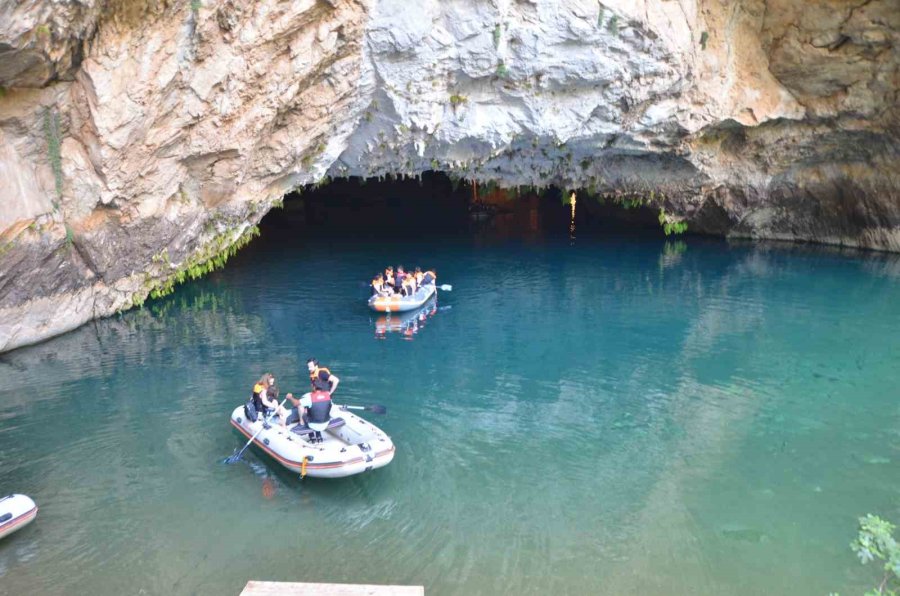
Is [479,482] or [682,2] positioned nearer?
[479,482]

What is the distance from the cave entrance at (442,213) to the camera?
99.2 feet

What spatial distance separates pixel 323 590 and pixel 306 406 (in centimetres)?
396

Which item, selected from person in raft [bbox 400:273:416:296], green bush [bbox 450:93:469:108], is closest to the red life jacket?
person in raft [bbox 400:273:416:296]

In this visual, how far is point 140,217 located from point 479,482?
36.3 ft

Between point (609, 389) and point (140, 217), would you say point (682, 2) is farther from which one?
point (140, 217)

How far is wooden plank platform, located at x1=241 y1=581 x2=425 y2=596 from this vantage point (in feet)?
20.6

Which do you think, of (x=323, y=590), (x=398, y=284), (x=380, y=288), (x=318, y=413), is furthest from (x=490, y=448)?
(x=398, y=284)

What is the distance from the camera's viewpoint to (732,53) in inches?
774

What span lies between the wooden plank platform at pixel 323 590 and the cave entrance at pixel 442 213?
65.9 feet

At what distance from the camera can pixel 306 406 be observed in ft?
32.9

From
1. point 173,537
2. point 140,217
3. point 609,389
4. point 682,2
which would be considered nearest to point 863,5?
point 682,2

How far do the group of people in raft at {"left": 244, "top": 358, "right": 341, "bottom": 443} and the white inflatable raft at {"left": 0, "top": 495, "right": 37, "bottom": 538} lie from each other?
3032mm

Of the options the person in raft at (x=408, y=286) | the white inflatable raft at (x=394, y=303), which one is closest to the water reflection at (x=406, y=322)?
the white inflatable raft at (x=394, y=303)

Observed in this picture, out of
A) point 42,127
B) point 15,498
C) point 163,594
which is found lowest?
point 163,594
